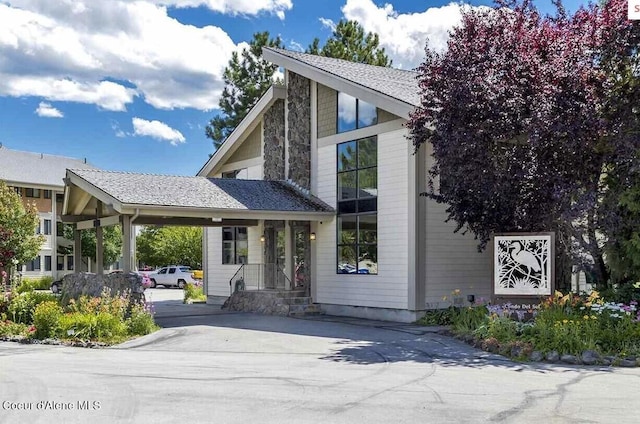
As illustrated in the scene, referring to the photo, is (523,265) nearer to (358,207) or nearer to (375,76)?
(358,207)

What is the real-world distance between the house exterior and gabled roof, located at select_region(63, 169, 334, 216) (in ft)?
2.01

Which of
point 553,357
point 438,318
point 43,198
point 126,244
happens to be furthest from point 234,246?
point 43,198

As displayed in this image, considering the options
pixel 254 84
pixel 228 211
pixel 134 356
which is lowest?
pixel 134 356

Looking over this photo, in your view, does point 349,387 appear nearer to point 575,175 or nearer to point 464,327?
point 464,327

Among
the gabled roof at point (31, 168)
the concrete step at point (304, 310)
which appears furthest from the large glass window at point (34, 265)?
the concrete step at point (304, 310)

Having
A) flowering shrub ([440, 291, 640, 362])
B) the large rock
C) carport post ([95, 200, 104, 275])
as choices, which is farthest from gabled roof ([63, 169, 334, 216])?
flowering shrub ([440, 291, 640, 362])

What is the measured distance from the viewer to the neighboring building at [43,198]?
45.8 meters

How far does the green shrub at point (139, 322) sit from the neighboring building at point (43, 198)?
32433mm

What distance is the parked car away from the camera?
42438 millimetres

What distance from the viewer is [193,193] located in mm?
18844

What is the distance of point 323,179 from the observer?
20.6 meters

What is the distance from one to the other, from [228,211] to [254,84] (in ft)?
79.9

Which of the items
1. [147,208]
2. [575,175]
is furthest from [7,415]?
[575,175]

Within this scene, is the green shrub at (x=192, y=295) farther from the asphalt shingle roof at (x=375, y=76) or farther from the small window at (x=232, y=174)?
the asphalt shingle roof at (x=375, y=76)
